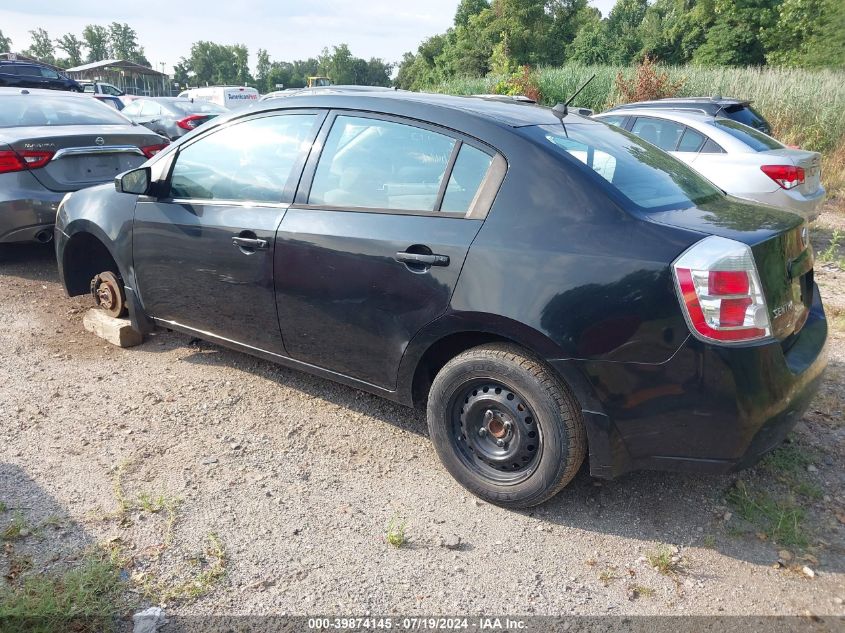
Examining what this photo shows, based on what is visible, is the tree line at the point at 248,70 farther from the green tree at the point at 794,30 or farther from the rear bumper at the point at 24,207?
the rear bumper at the point at 24,207

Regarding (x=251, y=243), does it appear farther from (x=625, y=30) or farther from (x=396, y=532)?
(x=625, y=30)

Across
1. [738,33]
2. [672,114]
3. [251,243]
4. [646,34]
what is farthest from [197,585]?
[646,34]

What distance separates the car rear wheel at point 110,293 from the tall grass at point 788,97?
12512mm

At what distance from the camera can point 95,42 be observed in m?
123

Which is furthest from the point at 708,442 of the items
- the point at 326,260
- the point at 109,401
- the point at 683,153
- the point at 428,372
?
the point at 683,153

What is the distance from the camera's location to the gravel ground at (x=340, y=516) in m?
2.51

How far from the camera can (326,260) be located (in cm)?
326

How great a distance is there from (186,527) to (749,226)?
2.69 m

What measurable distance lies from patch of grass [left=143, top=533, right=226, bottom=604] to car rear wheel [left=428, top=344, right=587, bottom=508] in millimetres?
1093

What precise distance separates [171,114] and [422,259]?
45.8 ft

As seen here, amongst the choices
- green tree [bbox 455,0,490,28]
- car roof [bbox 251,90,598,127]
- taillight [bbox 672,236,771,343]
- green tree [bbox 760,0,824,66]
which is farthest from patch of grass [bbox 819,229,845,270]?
green tree [bbox 455,0,490,28]

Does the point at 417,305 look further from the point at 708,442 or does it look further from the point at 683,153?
the point at 683,153

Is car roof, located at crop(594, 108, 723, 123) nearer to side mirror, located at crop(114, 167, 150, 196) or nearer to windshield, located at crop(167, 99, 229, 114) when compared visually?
side mirror, located at crop(114, 167, 150, 196)

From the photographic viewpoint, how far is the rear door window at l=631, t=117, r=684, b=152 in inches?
315
